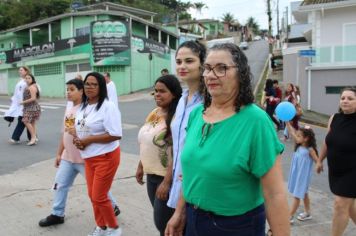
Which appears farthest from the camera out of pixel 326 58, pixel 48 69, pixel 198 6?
pixel 198 6

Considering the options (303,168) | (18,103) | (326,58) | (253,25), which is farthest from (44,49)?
(253,25)

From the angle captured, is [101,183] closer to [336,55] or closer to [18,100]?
[18,100]

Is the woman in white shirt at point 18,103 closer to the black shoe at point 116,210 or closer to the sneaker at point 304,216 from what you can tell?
the black shoe at point 116,210

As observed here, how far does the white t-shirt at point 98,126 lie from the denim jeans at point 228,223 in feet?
6.67

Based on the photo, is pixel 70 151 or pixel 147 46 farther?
pixel 147 46

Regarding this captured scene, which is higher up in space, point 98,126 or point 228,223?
point 98,126

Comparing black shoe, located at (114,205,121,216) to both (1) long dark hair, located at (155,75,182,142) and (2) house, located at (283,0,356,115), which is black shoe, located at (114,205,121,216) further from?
(2) house, located at (283,0,356,115)

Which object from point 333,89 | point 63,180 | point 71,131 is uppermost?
point 333,89

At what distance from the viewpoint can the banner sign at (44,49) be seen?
28.6 meters

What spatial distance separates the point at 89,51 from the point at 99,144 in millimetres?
24687

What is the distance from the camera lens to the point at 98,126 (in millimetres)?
4086

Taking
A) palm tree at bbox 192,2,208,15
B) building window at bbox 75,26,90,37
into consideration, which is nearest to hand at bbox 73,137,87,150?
building window at bbox 75,26,90,37

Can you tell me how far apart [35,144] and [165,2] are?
188 ft

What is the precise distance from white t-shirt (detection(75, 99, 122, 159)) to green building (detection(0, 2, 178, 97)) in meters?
23.6
